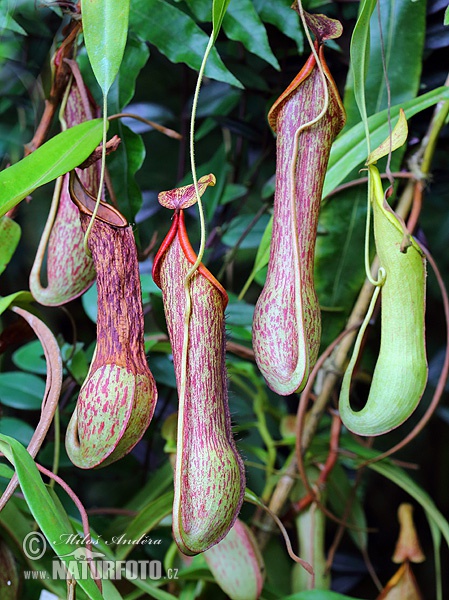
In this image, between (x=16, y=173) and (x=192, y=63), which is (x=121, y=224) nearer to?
(x=16, y=173)

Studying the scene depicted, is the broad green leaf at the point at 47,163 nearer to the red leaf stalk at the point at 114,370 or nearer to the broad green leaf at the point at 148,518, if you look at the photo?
the red leaf stalk at the point at 114,370

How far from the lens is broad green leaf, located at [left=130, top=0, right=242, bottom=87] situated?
0.65 metres

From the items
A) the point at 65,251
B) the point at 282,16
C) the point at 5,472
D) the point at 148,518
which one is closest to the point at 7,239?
the point at 65,251

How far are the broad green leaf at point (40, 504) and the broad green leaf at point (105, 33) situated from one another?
0.96 ft

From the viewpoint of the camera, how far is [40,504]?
1.37ft

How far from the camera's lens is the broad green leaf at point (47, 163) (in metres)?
0.45

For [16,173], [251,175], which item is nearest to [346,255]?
[251,175]

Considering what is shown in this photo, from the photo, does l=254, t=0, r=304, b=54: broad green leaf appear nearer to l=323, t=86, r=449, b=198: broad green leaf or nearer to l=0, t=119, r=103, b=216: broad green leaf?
l=323, t=86, r=449, b=198: broad green leaf

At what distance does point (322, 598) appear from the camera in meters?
0.66

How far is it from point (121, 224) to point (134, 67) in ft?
0.99

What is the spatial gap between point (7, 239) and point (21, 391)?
1.24 ft

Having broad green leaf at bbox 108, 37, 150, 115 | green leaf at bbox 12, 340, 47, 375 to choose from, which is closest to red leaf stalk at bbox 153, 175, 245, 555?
broad green leaf at bbox 108, 37, 150, 115

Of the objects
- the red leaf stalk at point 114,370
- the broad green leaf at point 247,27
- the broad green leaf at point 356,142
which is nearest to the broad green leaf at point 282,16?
the broad green leaf at point 247,27

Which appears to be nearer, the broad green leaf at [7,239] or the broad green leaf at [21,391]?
the broad green leaf at [7,239]
